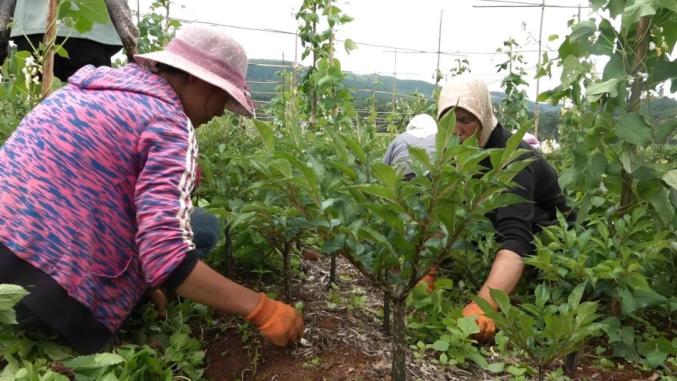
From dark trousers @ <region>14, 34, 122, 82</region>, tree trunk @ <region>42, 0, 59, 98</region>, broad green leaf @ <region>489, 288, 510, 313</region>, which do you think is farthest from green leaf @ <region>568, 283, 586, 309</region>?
dark trousers @ <region>14, 34, 122, 82</region>

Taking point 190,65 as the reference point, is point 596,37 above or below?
above

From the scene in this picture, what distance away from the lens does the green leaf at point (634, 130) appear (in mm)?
1976

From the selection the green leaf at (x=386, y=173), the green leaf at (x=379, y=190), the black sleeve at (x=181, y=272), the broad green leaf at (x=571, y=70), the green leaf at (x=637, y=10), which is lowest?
the black sleeve at (x=181, y=272)

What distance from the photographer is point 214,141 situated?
2.98 m

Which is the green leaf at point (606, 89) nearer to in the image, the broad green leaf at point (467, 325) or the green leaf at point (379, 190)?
the broad green leaf at point (467, 325)

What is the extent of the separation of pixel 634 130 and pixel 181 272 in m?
1.62

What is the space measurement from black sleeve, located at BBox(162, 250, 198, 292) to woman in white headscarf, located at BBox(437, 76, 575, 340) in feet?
3.97

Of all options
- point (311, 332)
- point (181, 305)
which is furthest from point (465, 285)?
point (181, 305)

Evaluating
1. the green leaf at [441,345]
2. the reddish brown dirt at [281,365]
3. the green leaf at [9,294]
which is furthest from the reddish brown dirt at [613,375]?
the green leaf at [9,294]

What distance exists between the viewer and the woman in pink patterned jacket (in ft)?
5.21

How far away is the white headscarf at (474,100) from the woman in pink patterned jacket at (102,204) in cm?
150

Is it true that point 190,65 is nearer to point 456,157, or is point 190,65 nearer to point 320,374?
point 456,157

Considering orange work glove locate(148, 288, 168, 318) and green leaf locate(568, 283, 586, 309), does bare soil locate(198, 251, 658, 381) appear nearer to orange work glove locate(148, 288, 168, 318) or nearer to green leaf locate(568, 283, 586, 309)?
orange work glove locate(148, 288, 168, 318)

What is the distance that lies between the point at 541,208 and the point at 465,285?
0.71 meters
